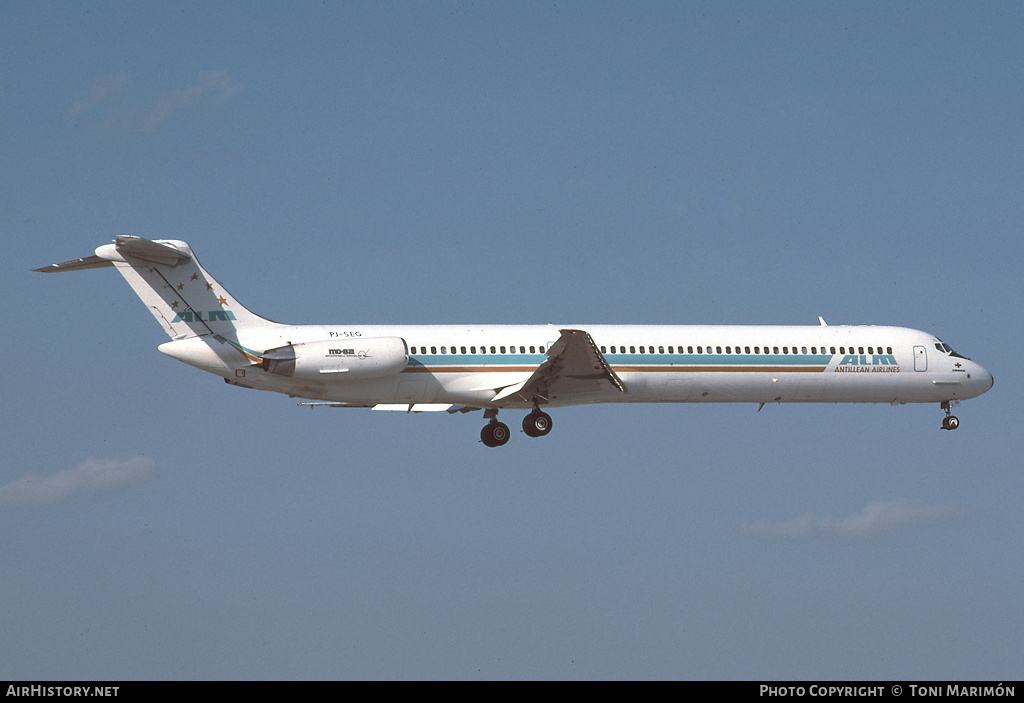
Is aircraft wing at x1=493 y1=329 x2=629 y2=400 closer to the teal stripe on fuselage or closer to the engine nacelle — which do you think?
the teal stripe on fuselage

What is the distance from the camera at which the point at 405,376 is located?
89.9ft

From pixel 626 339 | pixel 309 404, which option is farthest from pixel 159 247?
pixel 626 339

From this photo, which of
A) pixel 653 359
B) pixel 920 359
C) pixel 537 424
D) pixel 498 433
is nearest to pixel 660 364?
pixel 653 359

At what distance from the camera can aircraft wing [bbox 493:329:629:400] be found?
88.3ft

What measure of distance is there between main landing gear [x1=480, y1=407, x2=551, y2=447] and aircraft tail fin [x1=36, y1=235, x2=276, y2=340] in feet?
21.7

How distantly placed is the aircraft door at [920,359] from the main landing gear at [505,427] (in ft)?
33.7

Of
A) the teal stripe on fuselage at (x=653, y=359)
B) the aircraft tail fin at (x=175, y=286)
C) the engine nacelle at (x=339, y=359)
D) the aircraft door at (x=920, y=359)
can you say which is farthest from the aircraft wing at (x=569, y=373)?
the aircraft door at (x=920, y=359)

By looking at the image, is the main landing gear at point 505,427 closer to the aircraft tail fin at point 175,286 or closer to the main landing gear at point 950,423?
the aircraft tail fin at point 175,286

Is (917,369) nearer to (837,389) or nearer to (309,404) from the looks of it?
(837,389)

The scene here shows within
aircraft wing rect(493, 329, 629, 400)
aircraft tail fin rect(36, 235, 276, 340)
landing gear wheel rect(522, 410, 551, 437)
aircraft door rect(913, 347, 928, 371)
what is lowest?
landing gear wheel rect(522, 410, 551, 437)

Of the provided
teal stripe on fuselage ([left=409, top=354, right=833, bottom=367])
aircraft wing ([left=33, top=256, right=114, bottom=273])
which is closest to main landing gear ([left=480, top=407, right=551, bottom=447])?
teal stripe on fuselage ([left=409, top=354, right=833, bottom=367])
